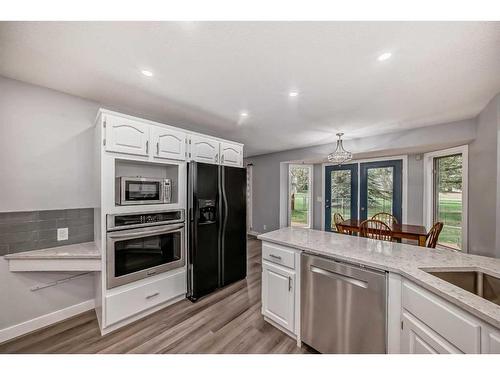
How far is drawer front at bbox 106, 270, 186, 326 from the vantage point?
71.3 inches

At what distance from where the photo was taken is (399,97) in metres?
2.00

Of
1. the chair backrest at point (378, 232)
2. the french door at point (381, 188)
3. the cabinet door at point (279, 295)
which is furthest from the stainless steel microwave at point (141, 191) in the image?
the french door at point (381, 188)

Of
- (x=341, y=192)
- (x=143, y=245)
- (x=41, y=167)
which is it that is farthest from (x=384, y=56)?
(x=341, y=192)

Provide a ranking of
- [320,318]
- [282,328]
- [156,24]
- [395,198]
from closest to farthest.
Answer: [156,24], [320,318], [282,328], [395,198]

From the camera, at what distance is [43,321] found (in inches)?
73.2

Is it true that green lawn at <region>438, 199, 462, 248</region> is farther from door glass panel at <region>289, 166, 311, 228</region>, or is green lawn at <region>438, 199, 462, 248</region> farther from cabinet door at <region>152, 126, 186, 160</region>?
cabinet door at <region>152, 126, 186, 160</region>

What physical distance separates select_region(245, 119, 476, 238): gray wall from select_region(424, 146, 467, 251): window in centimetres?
15

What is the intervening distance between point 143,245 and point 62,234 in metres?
0.81

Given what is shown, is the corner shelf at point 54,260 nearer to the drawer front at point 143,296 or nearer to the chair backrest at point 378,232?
the drawer front at point 143,296

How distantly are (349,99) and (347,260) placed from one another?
1654 millimetres

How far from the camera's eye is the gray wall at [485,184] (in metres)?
1.91

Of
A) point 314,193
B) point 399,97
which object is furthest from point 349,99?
point 314,193

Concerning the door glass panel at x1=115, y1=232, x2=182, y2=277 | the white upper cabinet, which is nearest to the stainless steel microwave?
the white upper cabinet
